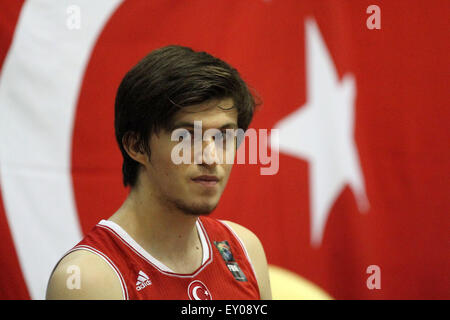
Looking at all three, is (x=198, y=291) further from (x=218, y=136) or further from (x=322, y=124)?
(x=322, y=124)

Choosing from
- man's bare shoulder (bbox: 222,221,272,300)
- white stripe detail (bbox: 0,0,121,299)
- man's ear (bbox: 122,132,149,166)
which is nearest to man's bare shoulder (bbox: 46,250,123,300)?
man's ear (bbox: 122,132,149,166)

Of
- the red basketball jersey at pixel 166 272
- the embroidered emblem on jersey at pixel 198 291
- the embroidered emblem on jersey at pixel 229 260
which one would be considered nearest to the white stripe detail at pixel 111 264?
the red basketball jersey at pixel 166 272

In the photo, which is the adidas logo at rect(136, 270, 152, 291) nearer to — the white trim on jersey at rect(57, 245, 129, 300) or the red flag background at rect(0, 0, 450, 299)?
the white trim on jersey at rect(57, 245, 129, 300)

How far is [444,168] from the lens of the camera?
1652 millimetres

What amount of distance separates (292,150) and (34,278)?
2.75 feet

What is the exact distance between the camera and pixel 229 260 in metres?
1.12

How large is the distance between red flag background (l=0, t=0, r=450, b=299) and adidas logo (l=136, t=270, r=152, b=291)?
0.59 meters

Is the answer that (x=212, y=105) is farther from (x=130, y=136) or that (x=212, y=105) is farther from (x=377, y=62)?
(x=377, y=62)

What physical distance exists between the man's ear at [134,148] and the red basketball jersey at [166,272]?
14cm

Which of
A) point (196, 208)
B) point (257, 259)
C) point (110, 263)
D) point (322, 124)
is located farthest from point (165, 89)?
point (322, 124)

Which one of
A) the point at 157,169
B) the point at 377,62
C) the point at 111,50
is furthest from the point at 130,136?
the point at 377,62

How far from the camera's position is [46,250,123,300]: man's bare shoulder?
86 centimetres

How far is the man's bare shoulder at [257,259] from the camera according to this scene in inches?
45.9

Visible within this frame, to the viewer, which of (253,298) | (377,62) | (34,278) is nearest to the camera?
(253,298)
